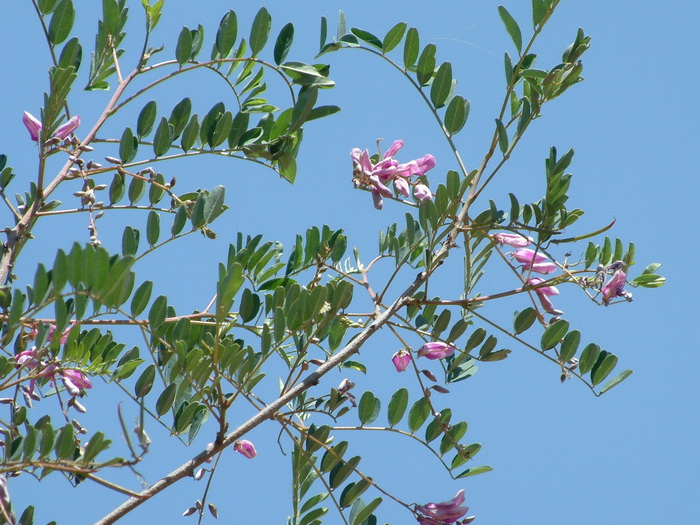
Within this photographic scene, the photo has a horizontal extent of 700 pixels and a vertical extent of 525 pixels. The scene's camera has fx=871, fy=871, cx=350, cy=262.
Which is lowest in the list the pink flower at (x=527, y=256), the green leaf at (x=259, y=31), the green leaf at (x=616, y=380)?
the green leaf at (x=616, y=380)

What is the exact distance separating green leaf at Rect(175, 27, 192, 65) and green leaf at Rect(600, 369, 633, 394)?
4.04 ft

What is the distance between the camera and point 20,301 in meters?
1.58

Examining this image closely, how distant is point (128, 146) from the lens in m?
1.97

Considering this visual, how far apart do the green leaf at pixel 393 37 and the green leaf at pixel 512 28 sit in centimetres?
24

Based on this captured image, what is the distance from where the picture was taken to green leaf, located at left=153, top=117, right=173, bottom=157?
196 cm

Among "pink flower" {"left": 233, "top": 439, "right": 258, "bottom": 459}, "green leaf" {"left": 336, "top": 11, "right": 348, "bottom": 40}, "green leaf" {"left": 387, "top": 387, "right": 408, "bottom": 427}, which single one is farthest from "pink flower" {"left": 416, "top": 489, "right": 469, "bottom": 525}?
"green leaf" {"left": 336, "top": 11, "right": 348, "bottom": 40}

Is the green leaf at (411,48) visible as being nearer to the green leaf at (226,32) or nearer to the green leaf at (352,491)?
the green leaf at (226,32)

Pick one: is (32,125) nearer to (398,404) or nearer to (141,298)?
(141,298)

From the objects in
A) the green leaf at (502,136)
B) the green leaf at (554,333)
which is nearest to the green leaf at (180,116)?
the green leaf at (502,136)

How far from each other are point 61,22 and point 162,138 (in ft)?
1.09

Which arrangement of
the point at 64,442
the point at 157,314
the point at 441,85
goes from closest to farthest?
1. the point at 64,442
2. the point at 157,314
3. the point at 441,85

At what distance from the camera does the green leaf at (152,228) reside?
199 cm

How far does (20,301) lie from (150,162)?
0.53m

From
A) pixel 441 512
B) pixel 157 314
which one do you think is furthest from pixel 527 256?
pixel 157 314
